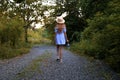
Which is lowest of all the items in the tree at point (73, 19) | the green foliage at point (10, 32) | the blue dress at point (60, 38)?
the tree at point (73, 19)

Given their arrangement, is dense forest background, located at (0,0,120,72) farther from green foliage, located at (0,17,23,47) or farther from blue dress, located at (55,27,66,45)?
blue dress, located at (55,27,66,45)

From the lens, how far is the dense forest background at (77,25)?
1163 centimetres

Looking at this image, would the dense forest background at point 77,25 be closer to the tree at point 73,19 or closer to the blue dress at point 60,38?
the tree at point 73,19

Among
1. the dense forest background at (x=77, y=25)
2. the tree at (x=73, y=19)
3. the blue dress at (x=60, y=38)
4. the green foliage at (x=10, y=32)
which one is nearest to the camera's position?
the dense forest background at (x=77, y=25)

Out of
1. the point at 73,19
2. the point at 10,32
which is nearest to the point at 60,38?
the point at 10,32

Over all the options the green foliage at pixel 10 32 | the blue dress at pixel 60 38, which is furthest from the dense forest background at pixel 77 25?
the blue dress at pixel 60 38

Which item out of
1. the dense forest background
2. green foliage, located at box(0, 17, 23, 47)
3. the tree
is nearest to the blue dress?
the dense forest background

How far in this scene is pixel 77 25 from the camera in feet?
153

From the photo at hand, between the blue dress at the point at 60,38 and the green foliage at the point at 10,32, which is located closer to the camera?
the blue dress at the point at 60,38

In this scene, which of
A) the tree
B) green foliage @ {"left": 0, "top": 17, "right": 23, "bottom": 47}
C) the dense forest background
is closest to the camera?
the dense forest background

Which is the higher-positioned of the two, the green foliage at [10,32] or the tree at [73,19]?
the green foliage at [10,32]

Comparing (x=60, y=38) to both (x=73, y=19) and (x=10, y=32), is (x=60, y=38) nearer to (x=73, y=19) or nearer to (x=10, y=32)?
(x=10, y=32)

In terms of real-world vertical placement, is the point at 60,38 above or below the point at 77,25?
above

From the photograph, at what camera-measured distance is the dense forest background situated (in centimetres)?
1163
